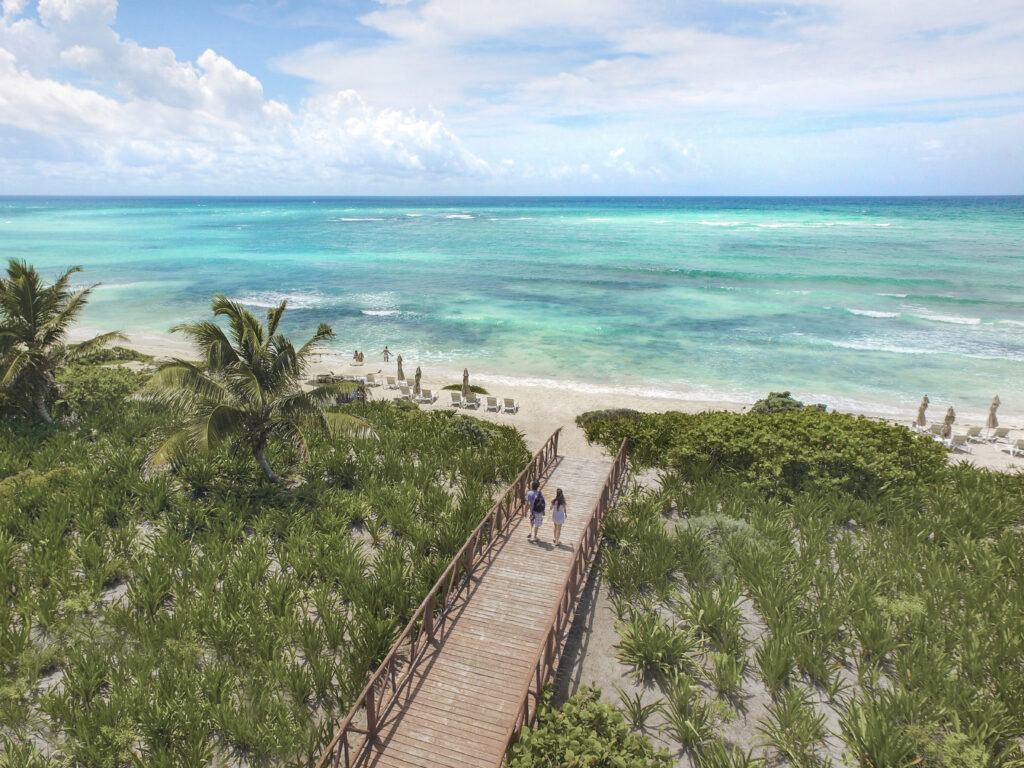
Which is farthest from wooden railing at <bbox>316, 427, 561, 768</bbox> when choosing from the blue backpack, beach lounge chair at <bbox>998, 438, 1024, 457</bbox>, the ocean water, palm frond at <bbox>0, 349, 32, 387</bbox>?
beach lounge chair at <bbox>998, 438, 1024, 457</bbox>

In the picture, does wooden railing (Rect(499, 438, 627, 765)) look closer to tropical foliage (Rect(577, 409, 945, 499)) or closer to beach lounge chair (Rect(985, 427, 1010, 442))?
tropical foliage (Rect(577, 409, 945, 499))

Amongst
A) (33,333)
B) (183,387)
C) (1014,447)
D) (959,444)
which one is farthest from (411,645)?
(1014,447)

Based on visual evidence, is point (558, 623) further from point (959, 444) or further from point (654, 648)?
point (959, 444)

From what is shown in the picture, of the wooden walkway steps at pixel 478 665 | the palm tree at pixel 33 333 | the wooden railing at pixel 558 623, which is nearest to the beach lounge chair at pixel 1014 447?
the wooden railing at pixel 558 623

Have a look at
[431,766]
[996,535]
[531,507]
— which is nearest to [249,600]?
[431,766]

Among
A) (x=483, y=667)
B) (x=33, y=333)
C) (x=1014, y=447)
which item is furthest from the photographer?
(x=1014, y=447)

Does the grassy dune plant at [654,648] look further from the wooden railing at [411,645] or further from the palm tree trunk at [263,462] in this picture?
the palm tree trunk at [263,462]

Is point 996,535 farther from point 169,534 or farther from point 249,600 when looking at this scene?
point 169,534
